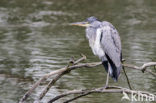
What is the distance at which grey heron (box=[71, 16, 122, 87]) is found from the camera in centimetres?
675

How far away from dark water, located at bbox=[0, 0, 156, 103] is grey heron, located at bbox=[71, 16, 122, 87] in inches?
53.5

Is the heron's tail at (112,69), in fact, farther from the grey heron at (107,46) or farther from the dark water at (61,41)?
the dark water at (61,41)

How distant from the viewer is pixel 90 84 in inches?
359

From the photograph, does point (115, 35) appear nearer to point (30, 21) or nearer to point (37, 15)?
point (30, 21)

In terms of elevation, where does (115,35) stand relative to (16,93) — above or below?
above

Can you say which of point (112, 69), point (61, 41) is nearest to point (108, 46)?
point (112, 69)

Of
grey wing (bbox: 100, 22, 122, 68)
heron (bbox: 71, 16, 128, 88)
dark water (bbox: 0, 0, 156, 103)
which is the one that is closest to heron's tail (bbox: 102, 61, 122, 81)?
heron (bbox: 71, 16, 128, 88)

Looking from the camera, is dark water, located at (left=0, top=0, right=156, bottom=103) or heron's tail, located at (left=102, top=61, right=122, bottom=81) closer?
heron's tail, located at (left=102, top=61, right=122, bottom=81)

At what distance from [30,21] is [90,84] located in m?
7.84

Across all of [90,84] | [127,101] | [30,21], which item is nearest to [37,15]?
[30,21]

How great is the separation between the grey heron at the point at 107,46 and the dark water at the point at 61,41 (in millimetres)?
1360

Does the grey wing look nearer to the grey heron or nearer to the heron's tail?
the grey heron

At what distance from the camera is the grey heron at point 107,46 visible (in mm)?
6754

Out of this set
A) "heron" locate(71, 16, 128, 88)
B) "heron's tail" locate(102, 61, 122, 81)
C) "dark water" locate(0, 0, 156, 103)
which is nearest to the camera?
"heron's tail" locate(102, 61, 122, 81)
